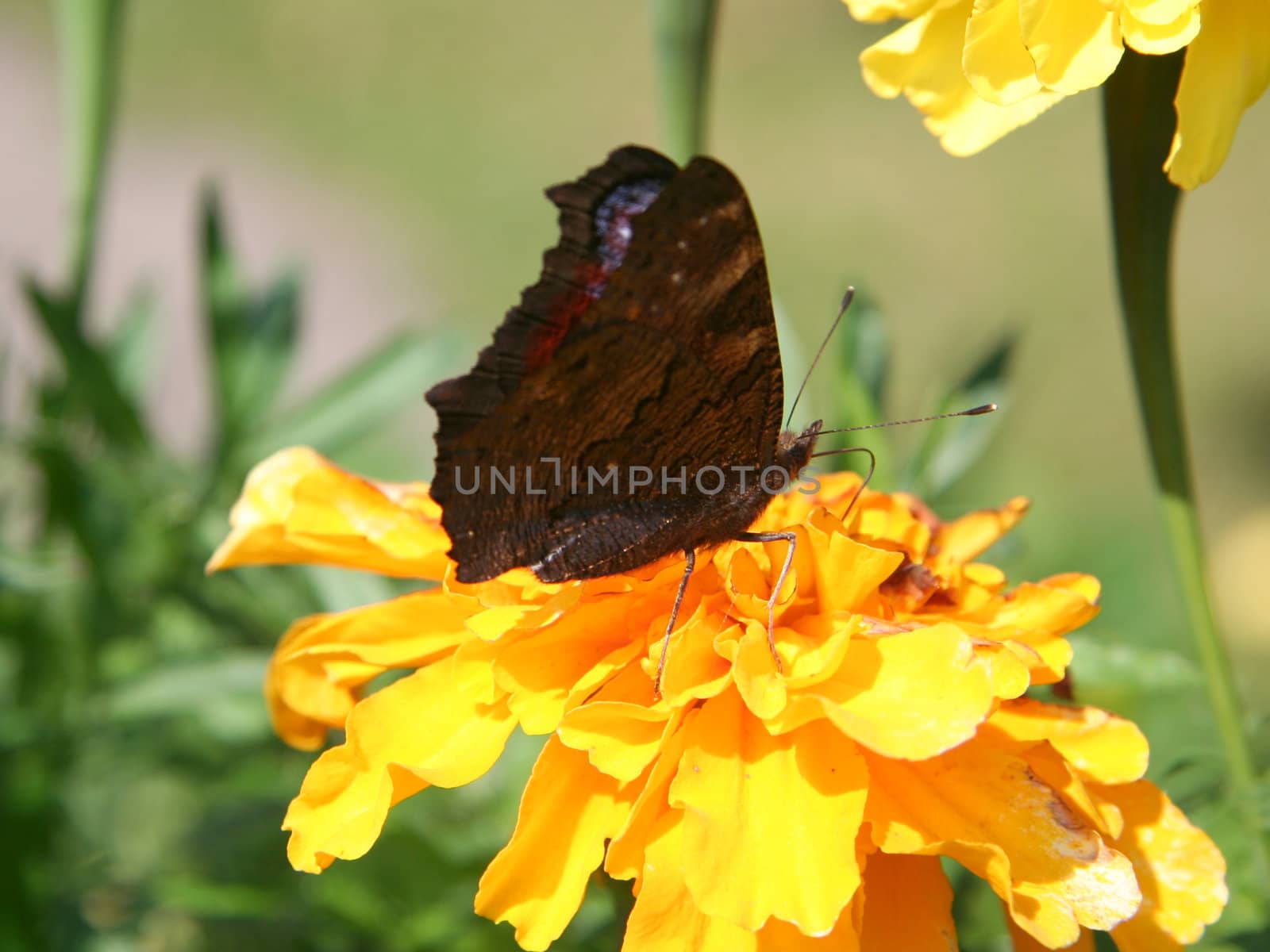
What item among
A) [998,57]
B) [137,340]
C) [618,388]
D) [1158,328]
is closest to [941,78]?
[998,57]

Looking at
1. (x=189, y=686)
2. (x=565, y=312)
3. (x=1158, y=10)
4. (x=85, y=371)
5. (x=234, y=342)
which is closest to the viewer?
(x=1158, y=10)

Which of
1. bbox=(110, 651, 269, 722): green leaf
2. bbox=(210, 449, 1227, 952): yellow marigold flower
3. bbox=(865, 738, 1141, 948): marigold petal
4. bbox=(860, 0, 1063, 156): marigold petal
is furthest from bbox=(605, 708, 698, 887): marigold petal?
bbox=(110, 651, 269, 722): green leaf

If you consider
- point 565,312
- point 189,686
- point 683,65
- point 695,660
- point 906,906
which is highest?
point 683,65

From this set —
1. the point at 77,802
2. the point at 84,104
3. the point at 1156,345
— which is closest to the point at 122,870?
the point at 77,802

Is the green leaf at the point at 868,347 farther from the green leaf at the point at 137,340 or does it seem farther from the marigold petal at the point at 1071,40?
the green leaf at the point at 137,340

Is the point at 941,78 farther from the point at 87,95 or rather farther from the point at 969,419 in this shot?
the point at 87,95

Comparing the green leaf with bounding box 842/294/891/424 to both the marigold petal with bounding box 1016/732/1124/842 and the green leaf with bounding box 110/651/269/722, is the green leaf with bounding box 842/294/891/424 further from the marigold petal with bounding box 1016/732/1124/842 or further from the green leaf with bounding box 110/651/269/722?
the green leaf with bounding box 110/651/269/722

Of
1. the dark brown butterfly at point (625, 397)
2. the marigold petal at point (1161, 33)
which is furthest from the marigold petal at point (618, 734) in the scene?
the marigold petal at point (1161, 33)

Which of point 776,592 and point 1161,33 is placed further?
point 776,592
